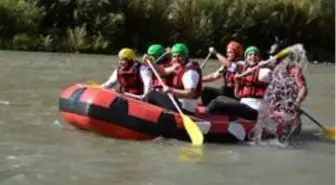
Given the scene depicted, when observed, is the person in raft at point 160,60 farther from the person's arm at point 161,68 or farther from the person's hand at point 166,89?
the person's hand at point 166,89

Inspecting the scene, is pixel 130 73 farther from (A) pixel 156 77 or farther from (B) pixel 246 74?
(B) pixel 246 74

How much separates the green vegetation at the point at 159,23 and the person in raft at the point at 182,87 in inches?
574

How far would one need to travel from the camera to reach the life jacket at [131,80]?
33.1ft

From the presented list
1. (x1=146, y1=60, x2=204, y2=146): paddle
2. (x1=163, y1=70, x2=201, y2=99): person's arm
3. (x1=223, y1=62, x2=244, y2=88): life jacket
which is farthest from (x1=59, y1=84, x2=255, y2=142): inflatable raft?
(x1=223, y1=62, x2=244, y2=88): life jacket

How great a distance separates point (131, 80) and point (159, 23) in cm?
1762

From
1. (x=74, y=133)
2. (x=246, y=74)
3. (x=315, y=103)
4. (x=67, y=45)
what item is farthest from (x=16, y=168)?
(x=67, y=45)

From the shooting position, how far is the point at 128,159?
8938mm

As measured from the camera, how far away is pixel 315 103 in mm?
14727

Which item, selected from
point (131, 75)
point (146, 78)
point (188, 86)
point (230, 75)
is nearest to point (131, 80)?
point (131, 75)

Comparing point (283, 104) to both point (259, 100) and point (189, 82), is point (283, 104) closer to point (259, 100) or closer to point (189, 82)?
point (259, 100)

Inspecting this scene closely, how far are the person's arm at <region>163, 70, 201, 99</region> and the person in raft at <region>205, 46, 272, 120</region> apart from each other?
426mm

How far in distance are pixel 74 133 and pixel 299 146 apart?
2600 mm

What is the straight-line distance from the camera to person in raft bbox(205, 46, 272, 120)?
1009 centimetres

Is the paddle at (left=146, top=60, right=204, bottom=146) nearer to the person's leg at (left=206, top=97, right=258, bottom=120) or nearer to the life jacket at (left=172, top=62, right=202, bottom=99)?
the life jacket at (left=172, top=62, right=202, bottom=99)
